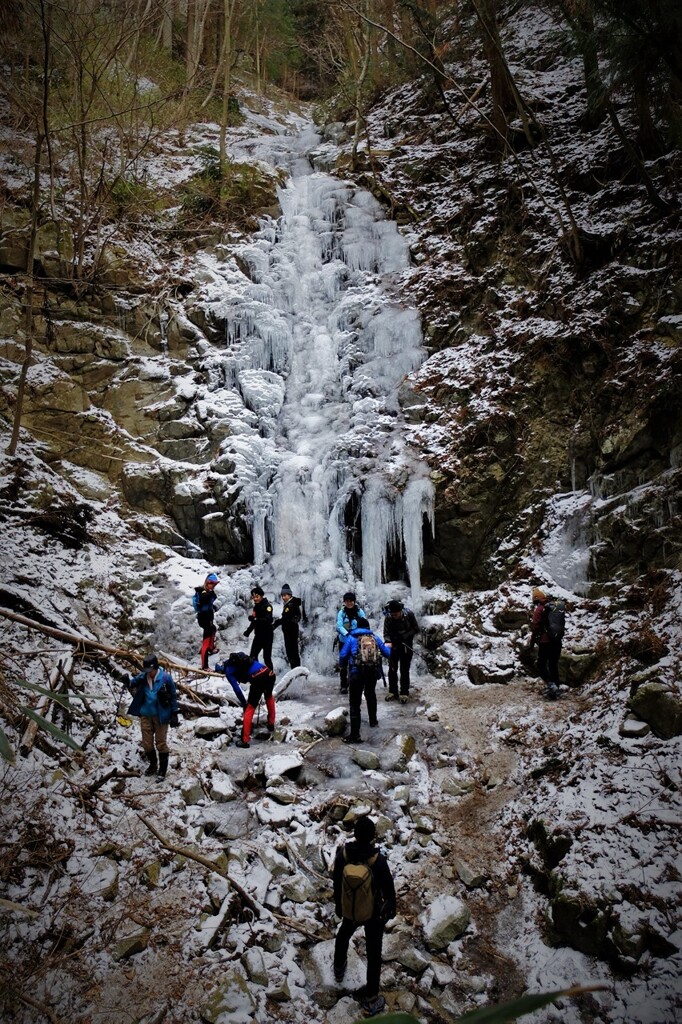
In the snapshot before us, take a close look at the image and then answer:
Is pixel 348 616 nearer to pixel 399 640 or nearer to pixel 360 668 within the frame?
pixel 399 640

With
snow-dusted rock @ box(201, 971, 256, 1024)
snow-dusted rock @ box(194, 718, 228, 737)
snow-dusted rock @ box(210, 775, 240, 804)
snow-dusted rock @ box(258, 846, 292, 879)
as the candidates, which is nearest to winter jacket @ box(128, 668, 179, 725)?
snow-dusted rock @ box(210, 775, 240, 804)

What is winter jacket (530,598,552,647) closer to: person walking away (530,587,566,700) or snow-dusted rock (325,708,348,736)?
person walking away (530,587,566,700)

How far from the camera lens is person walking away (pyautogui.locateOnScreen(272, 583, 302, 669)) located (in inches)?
311

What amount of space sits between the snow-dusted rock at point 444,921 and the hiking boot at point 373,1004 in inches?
21.9

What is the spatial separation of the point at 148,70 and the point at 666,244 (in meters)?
17.4

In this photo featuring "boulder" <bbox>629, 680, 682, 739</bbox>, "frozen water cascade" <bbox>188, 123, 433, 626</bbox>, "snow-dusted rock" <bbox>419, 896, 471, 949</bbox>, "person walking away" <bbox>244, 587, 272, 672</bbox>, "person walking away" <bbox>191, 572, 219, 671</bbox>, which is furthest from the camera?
"frozen water cascade" <bbox>188, 123, 433, 626</bbox>

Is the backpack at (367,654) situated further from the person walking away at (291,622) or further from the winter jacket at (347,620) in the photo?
the person walking away at (291,622)

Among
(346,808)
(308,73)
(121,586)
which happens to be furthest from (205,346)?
(308,73)

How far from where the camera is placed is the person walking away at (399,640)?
7117mm

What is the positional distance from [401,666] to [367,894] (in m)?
3.96

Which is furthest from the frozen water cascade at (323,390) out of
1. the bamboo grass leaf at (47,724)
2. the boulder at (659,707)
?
the bamboo grass leaf at (47,724)

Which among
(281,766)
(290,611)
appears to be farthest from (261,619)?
(281,766)

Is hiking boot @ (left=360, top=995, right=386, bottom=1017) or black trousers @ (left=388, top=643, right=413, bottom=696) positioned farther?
black trousers @ (left=388, top=643, right=413, bottom=696)

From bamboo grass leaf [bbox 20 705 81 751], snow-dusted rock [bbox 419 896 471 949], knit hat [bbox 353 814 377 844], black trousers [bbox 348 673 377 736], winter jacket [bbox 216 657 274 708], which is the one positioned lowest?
snow-dusted rock [bbox 419 896 471 949]
